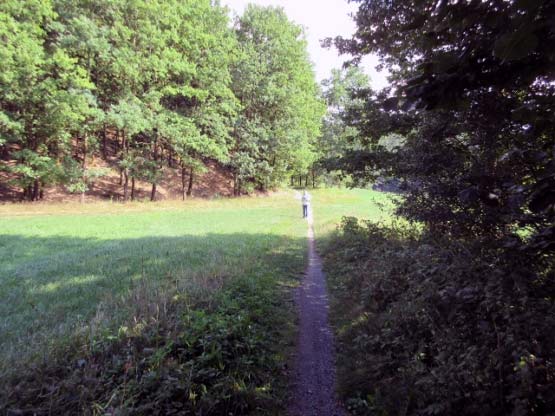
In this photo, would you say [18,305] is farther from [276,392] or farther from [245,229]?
[245,229]

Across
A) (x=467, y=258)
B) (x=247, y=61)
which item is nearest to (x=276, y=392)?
(x=467, y=258)

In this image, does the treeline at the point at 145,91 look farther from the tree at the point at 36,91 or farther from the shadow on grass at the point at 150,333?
the shadow on grass at the point at 150,333

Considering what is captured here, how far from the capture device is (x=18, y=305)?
18.6ft

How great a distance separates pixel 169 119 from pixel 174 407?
2490 centimetres

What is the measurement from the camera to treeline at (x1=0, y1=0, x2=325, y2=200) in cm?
1877

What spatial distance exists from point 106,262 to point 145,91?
20.5 m

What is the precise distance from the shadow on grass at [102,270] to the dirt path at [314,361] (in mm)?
1319

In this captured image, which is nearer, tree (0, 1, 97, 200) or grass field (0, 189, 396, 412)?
grass field (0, 189, 396, 412)

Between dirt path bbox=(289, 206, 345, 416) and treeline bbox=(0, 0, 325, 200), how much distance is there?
19.2 m

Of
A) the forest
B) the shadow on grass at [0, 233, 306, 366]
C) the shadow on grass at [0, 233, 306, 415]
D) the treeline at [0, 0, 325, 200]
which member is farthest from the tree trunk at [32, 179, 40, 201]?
the shadow on grass at [0, 233, 306, 415]

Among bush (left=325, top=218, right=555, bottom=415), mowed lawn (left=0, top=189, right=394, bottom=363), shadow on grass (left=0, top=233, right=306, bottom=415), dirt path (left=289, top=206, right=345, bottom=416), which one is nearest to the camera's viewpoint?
bush (left=325, top=218, right=555, bottom=415)

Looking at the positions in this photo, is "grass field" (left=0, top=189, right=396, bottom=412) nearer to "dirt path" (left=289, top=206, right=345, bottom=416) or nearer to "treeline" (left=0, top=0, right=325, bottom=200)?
"dirt path" (left=289, top=206, right=345, bottom=416)

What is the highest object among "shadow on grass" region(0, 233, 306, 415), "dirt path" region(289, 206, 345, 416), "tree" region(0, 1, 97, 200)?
"tree" region(0, 1, 97, 200)

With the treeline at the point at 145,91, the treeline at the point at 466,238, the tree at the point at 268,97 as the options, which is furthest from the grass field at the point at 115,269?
the tree at the point at 268,97
